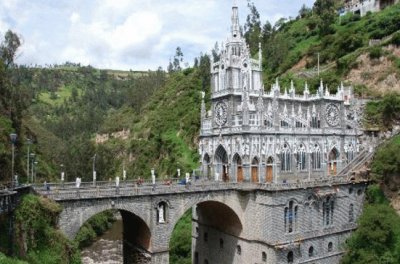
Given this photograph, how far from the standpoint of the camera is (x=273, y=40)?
4257 inches

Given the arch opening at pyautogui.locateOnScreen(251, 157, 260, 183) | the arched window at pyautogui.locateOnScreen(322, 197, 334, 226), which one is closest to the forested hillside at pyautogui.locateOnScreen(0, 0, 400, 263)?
the arched window at pyautogui.locateOnScreen(322, 197, 334, 226)

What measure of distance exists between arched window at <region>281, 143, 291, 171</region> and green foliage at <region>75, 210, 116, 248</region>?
33867 millimetres

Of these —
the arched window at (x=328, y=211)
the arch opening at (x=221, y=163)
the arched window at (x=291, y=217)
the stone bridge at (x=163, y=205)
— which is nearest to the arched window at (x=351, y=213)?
the arched window at (x=328, y=211)

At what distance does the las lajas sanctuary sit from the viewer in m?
45.8

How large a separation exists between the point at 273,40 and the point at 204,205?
6721cm

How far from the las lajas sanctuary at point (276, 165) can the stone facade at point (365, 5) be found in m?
58.1

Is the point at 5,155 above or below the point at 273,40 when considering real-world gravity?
below

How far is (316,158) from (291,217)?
11.1 meters

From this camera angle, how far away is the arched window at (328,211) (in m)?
50.0

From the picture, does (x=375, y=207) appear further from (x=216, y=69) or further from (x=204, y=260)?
(x=216, y=69)

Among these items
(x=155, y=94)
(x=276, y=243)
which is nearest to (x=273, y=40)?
(x=155, y=94)

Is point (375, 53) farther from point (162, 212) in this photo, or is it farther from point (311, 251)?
point (162, 212)

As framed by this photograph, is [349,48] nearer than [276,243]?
No

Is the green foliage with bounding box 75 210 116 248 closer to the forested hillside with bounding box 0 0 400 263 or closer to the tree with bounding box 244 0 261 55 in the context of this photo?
Result: the forested hillside with bounding box 0 0 400 263
